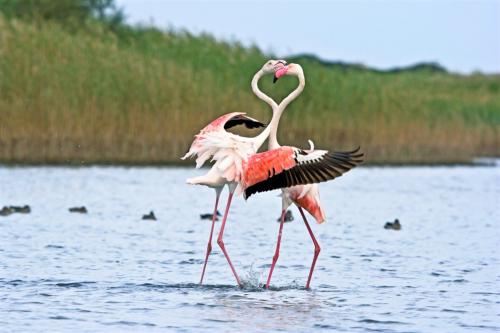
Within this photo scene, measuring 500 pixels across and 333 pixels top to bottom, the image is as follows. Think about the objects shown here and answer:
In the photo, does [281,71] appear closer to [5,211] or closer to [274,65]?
[274,65]

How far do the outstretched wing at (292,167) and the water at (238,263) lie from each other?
2.96 ft

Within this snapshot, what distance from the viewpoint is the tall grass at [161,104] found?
21.6 meters

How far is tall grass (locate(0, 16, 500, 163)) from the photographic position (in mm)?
21641

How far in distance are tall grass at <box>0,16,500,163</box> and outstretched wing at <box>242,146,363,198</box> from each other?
480 inches

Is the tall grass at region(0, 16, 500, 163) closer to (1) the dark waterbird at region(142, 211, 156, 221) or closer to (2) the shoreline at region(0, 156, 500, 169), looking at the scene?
(2) the shoreline at region(0, 156, 500, 169)

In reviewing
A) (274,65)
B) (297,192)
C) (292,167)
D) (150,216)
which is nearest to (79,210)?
(150,216)

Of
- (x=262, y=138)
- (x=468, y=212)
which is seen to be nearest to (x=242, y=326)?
(x=262, y=138)

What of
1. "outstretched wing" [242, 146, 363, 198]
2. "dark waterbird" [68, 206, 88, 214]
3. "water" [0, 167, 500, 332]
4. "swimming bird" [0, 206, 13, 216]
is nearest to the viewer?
"water" [0, 167, 500, 332]

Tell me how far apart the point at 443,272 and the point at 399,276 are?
1.78ft

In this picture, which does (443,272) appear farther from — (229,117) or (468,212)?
(468,212)

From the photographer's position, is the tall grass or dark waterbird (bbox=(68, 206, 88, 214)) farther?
the tall grass

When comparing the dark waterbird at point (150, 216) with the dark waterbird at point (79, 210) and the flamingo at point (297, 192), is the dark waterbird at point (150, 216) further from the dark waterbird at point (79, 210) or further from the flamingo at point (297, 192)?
the flamingo at point (297, 192)

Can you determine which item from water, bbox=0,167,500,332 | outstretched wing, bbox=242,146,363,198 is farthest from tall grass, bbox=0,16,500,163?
outstretched wing, bbox=242,146,363,198

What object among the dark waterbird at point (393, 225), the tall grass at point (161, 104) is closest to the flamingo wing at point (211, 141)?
the dark waterbird at point (393, 225)
